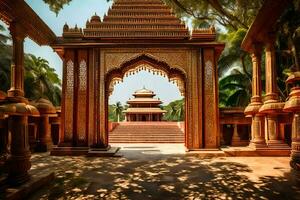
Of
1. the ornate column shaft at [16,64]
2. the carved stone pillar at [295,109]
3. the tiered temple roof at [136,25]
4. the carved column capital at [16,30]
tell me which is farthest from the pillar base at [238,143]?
the carved column capital at [16,30]

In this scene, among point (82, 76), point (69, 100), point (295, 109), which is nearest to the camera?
point (295, 109)

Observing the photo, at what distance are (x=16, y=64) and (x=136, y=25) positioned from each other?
6.71 metres

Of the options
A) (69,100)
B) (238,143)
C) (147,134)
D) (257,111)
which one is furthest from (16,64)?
(147,134)

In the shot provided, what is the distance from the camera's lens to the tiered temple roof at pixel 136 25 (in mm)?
11977

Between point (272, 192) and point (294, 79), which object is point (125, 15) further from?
point (272, 192)

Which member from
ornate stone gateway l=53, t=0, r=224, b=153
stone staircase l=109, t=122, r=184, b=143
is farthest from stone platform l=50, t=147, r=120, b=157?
stone staircase l=109, t=122, r=184, b=143

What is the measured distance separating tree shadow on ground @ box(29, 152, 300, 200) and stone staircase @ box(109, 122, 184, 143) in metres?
10.7

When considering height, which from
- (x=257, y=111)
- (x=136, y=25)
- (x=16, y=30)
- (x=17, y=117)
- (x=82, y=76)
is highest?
(x=136, y=25)

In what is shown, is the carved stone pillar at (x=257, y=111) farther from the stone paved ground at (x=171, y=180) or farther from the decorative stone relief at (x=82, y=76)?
the decorative stone relief at (x=82, y=76)

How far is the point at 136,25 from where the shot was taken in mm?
12367

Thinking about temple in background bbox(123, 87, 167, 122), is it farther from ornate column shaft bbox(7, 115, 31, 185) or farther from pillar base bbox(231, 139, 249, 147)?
ornate column shaft bbox(7, 115, 31, 185)

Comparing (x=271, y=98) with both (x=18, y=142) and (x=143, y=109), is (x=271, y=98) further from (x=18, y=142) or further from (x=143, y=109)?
(x=143, y=109)

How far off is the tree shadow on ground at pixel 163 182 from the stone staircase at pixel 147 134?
1068cm

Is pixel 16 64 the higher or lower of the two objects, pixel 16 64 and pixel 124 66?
the lower
